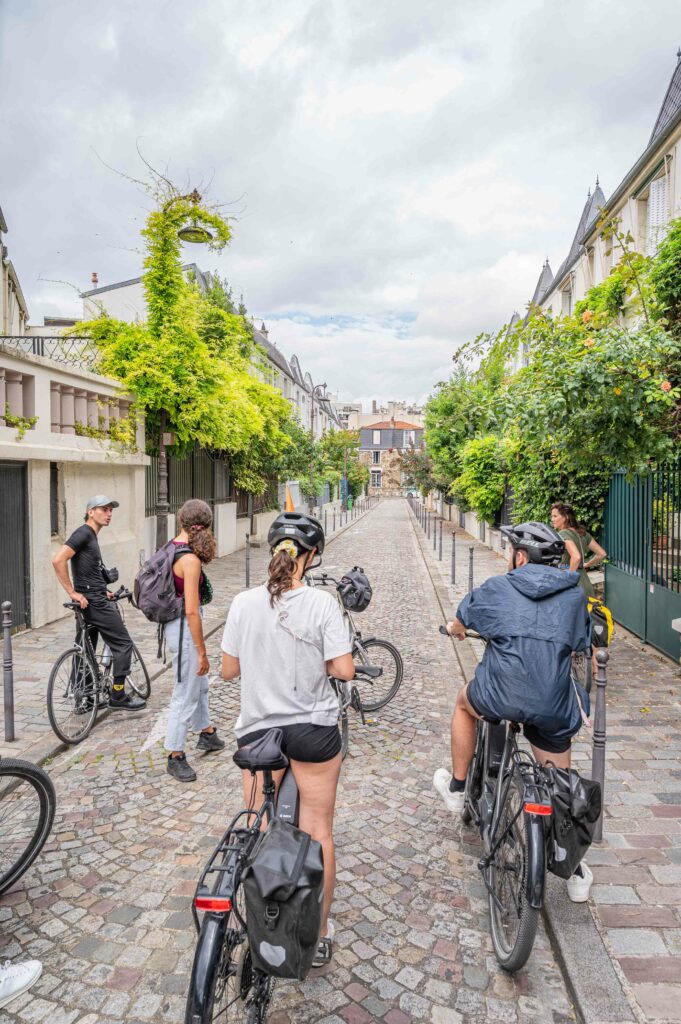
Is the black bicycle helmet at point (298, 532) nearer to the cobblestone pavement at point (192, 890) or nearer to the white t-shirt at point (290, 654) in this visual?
the white t-shirt at point (290, 654)

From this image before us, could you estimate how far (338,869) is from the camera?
11.3ft

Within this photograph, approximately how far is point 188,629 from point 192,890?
1.60 metres

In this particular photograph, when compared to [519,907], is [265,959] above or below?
above

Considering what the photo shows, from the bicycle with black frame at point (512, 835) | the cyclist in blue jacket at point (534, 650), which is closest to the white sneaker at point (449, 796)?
the bicycle with black frame at point (512, 835)

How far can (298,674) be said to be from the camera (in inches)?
95.4

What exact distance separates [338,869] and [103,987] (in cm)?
127

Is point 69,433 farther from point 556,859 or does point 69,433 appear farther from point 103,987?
point 556,859

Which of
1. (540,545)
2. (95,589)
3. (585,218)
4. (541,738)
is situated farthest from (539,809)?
(585,218)

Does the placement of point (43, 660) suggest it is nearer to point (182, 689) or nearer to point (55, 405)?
point (182, 689)

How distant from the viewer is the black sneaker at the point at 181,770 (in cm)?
440

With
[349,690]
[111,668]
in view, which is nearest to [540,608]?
[349,690]

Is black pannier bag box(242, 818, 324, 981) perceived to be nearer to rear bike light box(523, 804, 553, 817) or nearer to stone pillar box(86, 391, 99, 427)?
rear bike light box(523, 804, 553, 817)

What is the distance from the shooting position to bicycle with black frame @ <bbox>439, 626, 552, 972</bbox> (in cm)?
253

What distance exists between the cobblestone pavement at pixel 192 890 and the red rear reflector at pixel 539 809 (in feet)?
2.52
